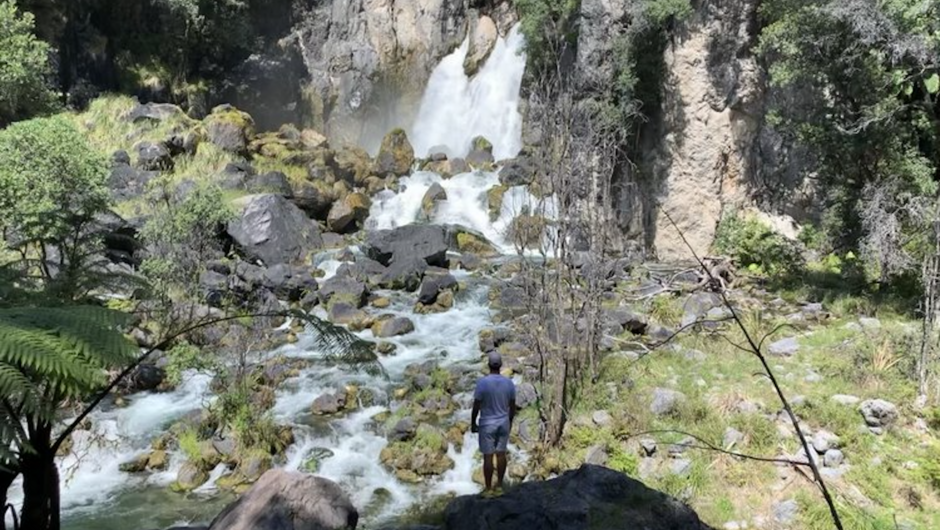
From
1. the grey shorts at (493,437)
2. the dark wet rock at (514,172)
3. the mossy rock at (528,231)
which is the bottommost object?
the grey shorts at (493,437)

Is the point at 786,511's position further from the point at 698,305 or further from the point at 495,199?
the point at 495,199

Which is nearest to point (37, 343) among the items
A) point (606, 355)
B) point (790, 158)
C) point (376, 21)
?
point (606, 355)

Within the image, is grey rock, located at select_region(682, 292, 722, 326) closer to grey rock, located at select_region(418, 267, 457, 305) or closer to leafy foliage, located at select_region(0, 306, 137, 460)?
grey rock, located at select_region(418, 267, 457, 305)

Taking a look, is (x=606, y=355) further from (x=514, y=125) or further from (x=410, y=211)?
(x=514, y=125)

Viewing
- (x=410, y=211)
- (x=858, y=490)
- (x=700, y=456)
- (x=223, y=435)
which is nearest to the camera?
(x=858, y=490)

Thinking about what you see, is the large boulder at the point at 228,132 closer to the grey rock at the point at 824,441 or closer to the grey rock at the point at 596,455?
the grey rock at the point at 596,455

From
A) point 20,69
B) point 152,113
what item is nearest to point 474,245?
point 152,113

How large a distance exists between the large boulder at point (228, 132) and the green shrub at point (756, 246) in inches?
642

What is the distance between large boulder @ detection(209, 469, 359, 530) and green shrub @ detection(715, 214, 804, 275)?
12.2 m

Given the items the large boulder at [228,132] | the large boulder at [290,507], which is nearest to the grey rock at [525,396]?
the large boulder at [290,507]

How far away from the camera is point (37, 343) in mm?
3477

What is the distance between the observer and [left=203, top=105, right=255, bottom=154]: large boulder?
23281 mm

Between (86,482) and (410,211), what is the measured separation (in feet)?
49.3

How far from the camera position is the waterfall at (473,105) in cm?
2616
